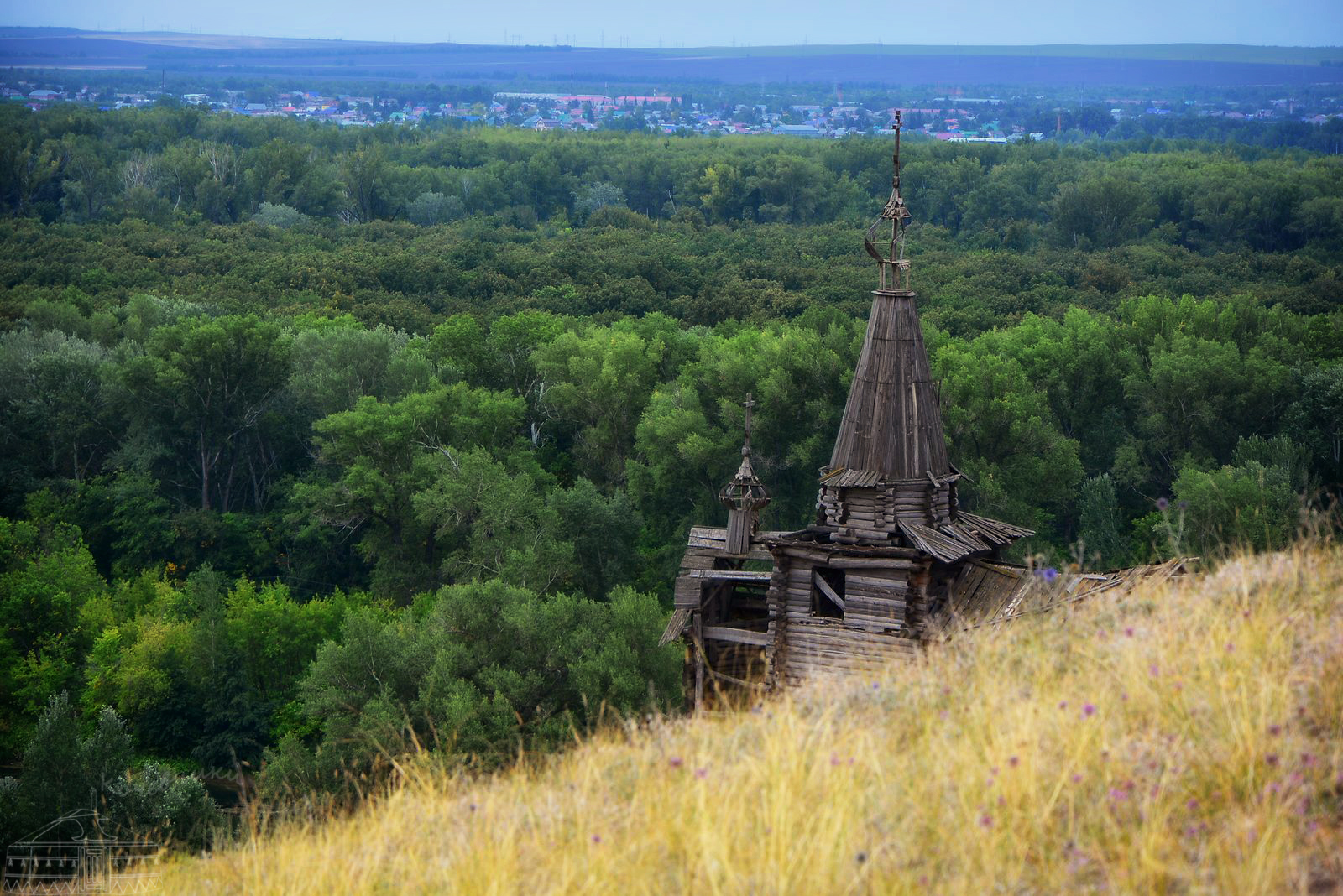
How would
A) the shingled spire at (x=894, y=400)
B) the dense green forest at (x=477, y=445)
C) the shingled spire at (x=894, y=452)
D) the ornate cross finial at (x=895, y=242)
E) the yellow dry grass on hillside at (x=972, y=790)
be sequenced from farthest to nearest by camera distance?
the dense green forest at (x=477, y=445) → the shingled spire at (x=894, y=400) → the shingled spire at (x=894, y=452) → the ornate cross finial at (x=895, y=242) → the yellow dry grass on hillside at (x=972, y=790)

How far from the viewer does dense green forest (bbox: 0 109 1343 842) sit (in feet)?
92.3

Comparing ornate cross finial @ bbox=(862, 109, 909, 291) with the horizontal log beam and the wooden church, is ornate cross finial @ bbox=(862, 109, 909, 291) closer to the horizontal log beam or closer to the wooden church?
the wooden church

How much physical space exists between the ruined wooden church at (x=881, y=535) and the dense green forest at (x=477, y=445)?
13.3ft

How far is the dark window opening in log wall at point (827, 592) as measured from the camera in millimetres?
22609

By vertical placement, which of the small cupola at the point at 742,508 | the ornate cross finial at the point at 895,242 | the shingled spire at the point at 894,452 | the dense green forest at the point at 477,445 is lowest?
the dense green forest at the point at 477,445

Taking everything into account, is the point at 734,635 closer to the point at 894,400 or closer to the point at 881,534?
the point at 881,534

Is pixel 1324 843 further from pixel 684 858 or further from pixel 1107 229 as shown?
pixel 1107 229

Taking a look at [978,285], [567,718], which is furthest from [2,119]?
[567,718]

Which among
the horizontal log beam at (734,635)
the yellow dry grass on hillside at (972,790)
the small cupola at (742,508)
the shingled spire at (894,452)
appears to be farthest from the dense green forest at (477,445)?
the shingled spire at (894,452)

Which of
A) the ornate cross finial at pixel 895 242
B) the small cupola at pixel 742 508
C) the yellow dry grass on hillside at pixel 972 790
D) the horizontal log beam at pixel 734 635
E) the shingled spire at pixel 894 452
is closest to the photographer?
the yellow dry grass on hillside at pixel 972 790

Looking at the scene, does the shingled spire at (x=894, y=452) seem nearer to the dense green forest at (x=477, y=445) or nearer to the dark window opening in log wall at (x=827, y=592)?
the dark window opening in log wall at (x=827, y=592)

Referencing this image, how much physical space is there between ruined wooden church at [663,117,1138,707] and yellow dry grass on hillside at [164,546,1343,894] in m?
10.3

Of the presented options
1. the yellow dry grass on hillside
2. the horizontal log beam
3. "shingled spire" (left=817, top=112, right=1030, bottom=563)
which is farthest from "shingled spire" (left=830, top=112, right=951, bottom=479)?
the yellow dry grass on hillside

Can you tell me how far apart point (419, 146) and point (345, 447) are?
88282 mm
